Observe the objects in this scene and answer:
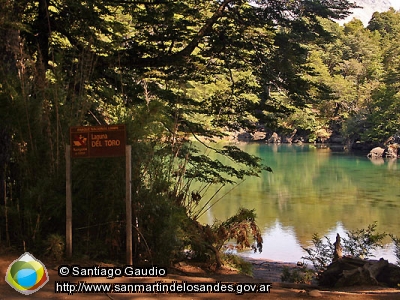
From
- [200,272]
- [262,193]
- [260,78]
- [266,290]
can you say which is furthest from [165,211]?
[262,193]

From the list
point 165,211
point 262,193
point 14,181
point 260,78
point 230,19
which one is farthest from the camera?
point 262,193

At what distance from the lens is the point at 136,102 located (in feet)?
22.6

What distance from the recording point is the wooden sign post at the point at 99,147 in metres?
4.26

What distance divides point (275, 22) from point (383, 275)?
374cm

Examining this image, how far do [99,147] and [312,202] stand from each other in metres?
13.9

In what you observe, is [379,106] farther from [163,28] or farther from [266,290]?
[266,290]

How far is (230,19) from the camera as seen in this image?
7352 mm

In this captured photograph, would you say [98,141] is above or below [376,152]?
below

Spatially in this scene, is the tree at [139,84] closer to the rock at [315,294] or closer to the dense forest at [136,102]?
the dense forest at [136,102]

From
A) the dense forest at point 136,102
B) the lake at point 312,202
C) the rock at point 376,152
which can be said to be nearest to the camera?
the dense forest at point 136,102

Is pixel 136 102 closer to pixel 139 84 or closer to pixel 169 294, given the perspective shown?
pixel 139 84

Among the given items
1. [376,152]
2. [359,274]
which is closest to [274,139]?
[376,152]

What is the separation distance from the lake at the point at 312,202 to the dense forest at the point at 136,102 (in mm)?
1818

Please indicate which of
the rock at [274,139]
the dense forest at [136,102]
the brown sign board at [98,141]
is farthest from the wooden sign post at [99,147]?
the rock at [274,139]
